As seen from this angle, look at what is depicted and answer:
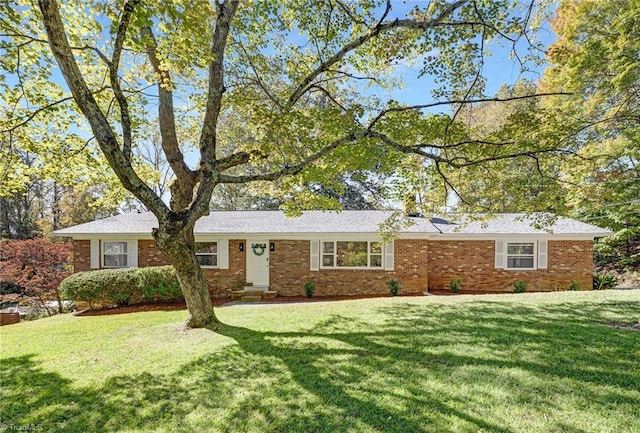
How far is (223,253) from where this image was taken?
42.8 feet

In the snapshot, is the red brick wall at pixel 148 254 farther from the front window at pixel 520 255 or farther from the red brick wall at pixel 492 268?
the front window at pixel 520 255

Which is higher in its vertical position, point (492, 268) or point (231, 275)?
point (492, 268)

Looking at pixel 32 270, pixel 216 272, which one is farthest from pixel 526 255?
pixel 32 270

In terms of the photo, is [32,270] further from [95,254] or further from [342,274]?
[342,274]

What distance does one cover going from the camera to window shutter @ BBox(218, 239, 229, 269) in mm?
13023

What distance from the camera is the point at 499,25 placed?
6.56m

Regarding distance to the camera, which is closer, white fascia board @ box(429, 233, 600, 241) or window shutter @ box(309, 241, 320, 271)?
Answer: white fascia board @ box(429, 233, 600, 241)

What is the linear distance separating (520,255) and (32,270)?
67.6ft

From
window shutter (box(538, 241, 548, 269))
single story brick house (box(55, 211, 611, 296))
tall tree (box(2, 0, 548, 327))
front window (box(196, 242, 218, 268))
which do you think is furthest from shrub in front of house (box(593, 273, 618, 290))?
front window (box(196, 242, 218, 268))

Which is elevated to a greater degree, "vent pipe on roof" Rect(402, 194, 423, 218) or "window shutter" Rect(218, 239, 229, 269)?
"vent pipe on roof" Rect(402, 194, 423, 218)

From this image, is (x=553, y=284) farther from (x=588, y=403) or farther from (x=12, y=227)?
(x=12, y=227)

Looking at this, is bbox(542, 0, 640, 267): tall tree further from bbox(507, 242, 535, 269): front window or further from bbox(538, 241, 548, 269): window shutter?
bbox(507, 242, 535, 269): front window

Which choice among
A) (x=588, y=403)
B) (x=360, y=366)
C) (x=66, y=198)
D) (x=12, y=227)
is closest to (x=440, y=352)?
(x=360, y=366)

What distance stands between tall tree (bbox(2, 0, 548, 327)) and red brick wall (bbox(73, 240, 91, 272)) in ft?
23.6
